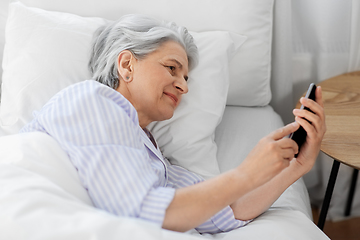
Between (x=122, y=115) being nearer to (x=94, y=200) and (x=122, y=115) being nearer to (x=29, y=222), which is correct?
(x=94, y=200)

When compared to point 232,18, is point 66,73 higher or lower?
lower

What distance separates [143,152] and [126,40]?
38 centimetres

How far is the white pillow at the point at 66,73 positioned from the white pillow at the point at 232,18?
0.10m

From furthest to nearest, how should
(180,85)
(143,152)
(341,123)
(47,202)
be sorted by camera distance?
1. (341,123)
2. (180,85)
3. (143,152)
4. (47,202)

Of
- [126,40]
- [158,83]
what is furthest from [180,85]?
[126,40]

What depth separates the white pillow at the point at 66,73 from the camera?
1179 millimetres

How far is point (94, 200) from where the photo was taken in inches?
28.2

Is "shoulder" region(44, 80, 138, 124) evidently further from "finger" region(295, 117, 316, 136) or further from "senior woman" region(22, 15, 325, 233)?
"finger" region(295, 117, 316, 136)

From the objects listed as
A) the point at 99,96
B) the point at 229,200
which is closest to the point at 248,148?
the point at 229,200

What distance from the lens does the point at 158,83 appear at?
39.7 inches

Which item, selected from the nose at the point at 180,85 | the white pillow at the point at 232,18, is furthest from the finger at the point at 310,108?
the white pillow at the point at 232,18

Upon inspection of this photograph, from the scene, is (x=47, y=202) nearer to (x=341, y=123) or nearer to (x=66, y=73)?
(x=66, y=73)

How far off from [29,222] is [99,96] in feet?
0.97

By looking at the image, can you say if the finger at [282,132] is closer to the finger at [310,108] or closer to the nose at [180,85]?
the finger at [310,108]
